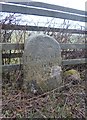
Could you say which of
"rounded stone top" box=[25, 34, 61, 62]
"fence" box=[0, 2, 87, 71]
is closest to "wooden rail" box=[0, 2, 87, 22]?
"fence" box=[0, 2, 87, 71]

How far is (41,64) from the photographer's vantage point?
156 inches

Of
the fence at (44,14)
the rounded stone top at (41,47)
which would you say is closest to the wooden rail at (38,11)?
the fence at (44,14)

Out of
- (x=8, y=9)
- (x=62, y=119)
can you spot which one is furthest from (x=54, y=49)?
(x=62, y=119)

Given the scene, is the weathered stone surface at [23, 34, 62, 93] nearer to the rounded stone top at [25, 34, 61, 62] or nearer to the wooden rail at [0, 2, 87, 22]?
the rounded stone top at [25, 34, 61, 62]

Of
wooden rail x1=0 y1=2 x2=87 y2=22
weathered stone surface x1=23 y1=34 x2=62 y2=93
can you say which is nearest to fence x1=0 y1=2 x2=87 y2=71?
wooden rail x1=0 y1=2 x2=87 y2=22

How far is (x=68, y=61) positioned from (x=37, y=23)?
0.80 meters

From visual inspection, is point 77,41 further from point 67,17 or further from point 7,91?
point 7,91

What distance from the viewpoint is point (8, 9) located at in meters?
3.82

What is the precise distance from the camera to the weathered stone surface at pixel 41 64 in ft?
12.7

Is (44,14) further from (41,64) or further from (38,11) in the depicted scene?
(41,64)

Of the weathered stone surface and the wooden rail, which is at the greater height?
the wooden rail

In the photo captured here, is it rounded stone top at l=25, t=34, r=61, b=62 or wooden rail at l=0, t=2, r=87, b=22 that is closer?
wooden rail at l=0, t=2, r=87, b=22

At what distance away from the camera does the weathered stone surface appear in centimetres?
387

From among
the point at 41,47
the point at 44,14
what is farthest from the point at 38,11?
the point at 41,47
